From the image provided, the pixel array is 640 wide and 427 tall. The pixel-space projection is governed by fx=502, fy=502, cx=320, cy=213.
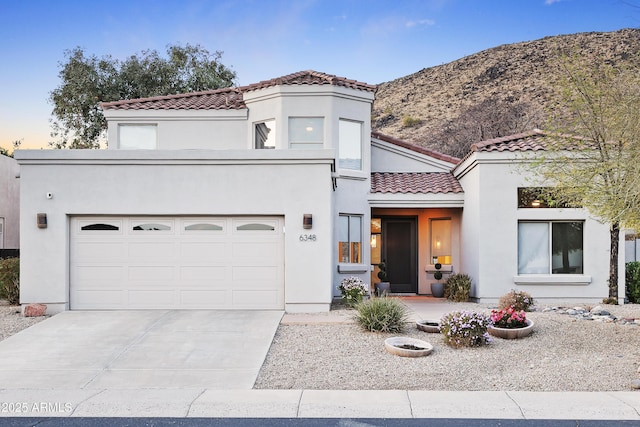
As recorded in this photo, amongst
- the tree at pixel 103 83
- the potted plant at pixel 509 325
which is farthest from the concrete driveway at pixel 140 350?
the tree at pixel 103 83

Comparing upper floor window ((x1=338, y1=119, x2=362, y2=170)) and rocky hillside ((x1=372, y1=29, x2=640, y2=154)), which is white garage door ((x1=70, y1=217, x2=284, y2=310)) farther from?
rocky hillside ((x1=372, y1=29, x2=640, y2=154))

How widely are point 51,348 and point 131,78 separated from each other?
73.3ft

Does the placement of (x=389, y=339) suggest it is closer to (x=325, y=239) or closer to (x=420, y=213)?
(x=325, y=239)

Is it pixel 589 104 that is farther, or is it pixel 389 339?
pixel 589 104

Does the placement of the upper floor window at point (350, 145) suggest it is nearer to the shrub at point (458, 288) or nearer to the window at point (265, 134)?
the window at point (265, 134)

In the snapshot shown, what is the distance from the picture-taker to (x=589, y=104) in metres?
10.3

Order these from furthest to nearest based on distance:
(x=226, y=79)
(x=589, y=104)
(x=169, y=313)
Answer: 1. (x=226, y=79)
2. (x=169, y=313)
3. (x=589, y=104)

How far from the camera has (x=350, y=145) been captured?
16.2 metres

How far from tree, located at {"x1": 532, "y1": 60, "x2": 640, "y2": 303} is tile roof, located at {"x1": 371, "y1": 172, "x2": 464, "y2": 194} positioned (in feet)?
13.9

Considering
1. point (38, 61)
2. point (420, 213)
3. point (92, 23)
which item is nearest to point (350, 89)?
point (420, 213)

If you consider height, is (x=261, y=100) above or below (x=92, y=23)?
below

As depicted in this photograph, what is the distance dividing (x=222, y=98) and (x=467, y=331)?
41.0ft

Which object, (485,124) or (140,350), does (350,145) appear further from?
(485,124)

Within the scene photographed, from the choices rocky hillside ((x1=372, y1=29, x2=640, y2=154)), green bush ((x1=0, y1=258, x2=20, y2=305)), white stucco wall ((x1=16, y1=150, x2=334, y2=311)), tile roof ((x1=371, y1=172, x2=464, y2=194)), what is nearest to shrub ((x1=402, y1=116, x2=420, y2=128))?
rocky hillside ((x1=372, y1=29, x2=640, y2=154))
